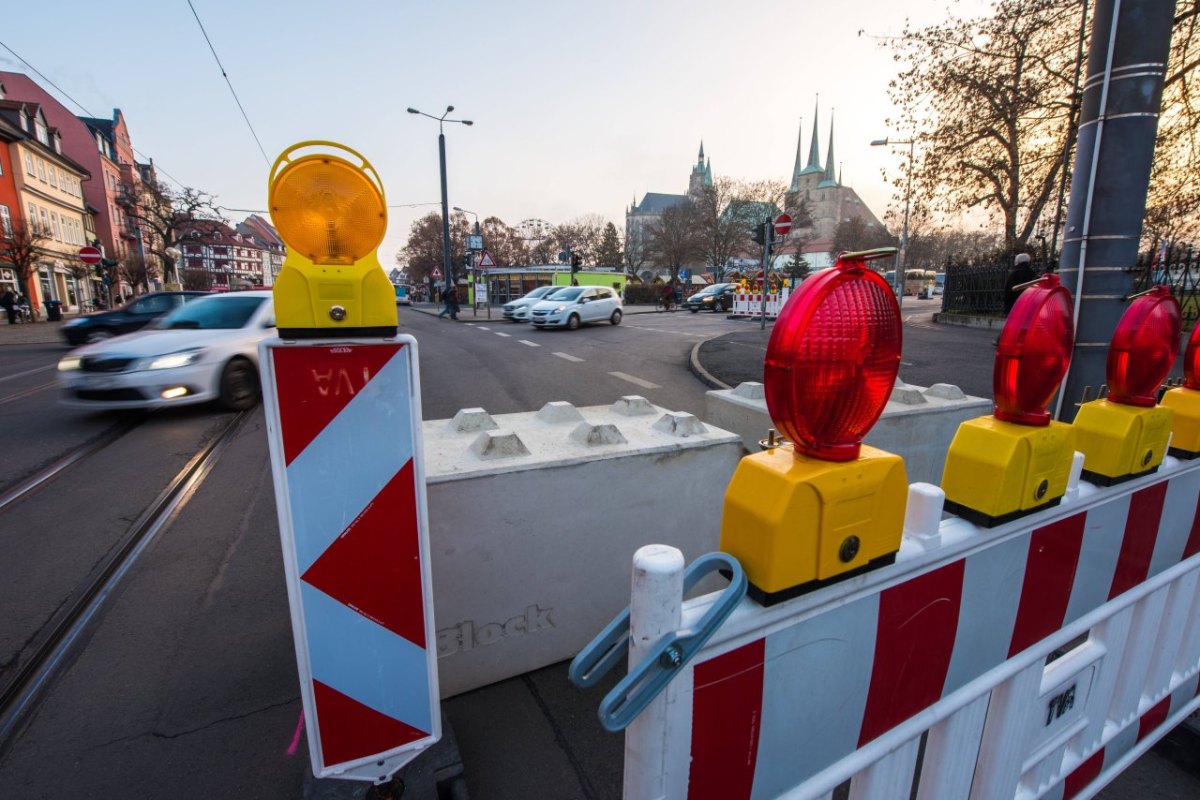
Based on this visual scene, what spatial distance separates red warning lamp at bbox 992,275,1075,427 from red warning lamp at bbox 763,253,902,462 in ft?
1.40

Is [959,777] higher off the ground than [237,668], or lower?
higher

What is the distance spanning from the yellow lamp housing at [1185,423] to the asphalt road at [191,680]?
115 cm

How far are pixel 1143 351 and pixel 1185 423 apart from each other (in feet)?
0.94

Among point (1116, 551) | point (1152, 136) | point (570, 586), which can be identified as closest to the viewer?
point (1116, 551)

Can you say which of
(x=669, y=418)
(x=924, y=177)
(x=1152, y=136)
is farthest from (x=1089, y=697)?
(x=924, y=177)

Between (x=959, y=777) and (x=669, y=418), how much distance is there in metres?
1.53

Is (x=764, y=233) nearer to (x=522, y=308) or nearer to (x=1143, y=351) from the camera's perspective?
(x=522, y=308)

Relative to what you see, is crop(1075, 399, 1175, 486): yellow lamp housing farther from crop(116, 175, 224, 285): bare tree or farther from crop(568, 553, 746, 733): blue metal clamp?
crop(116, 175, 224, 285): bare tree

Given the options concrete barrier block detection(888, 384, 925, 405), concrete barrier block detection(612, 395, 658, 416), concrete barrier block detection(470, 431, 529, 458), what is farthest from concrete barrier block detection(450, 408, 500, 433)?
concrete barrier block detection(888, 384, 925, 405)

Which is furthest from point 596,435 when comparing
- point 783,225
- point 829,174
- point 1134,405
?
point 829,174

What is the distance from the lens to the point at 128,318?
1177 centimetres

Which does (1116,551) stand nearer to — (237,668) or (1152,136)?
(1152,136)

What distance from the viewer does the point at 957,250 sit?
78750 mm

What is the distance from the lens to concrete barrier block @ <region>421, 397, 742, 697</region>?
1941 mm
